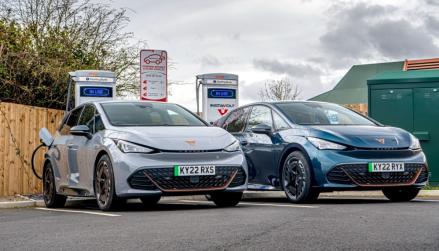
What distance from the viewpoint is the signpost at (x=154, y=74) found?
62.6 feet

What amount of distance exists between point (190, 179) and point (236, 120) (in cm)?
351

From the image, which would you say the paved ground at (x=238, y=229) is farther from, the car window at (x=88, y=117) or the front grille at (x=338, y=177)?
the car window at (x=88, y=117)

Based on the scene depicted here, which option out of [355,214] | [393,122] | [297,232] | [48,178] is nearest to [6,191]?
[48,178]

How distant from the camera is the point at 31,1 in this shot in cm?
2320

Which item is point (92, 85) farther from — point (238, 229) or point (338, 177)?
point (238, 229)

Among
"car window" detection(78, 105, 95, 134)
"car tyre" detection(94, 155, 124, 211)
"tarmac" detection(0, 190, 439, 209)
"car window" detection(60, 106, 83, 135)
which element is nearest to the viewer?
"car tyre" detection(94, 155, 124, 211)

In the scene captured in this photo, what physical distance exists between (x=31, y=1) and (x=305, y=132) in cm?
1333

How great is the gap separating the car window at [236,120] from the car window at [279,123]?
37.4 inches

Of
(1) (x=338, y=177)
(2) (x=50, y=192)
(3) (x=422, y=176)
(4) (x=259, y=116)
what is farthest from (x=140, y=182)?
(3) (x=422, y=176)

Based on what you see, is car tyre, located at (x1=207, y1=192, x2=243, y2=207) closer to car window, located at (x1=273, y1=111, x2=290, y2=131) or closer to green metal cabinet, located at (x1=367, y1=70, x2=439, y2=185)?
car window, located at (x1=273, y1=111, x2=290, y2=131)

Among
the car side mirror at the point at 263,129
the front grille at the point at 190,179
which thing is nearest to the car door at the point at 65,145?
the front grille at the point at 190,179

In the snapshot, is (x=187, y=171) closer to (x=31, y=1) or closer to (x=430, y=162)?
(x=430, y=162)

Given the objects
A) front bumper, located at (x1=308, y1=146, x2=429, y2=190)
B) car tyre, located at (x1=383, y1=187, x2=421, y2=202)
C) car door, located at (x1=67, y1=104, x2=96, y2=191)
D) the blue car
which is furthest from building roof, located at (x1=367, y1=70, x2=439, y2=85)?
car door, located at (x1=67, y1=104, x2=96, y2=191)

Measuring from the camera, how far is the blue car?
11523 mm
